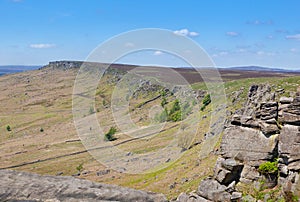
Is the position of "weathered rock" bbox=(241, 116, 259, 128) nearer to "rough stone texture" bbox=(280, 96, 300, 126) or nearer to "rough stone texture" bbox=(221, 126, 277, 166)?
"rough stone texture" bbox=(221, 126, 277, 166)

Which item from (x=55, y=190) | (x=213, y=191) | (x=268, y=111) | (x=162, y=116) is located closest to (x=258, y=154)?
(x=268, y=111)

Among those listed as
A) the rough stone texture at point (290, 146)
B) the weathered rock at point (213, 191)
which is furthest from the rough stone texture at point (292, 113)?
the weathered rock at point (213, 191)

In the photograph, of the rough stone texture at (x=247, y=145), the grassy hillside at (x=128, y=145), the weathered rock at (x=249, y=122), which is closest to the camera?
the rough stone texture at (x=247, y=145)

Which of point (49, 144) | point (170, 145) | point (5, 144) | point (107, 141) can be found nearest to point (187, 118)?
point (170, 145)

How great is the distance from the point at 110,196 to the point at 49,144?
12007 cm

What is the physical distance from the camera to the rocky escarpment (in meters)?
18.3

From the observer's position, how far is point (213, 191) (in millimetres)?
19562

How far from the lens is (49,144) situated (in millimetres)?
129125

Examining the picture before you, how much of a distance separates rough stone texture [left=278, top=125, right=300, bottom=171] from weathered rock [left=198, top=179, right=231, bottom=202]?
11.2 ft

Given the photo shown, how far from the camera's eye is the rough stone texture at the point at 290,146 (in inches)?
712

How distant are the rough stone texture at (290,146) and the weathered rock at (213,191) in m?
3.41

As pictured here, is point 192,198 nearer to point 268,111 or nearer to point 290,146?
point 290,146

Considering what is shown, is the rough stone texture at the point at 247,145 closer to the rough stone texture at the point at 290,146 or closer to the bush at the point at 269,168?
the bush at the point at 269,168

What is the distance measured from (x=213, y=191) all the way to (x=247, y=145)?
3094 millimetres
